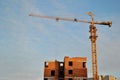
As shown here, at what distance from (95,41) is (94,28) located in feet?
17.1

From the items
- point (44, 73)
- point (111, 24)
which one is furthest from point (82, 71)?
point (111, 24)

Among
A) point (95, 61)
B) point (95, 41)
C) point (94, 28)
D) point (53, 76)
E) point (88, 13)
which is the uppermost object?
point (88, 13)

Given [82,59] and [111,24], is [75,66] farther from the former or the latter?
[111,24]

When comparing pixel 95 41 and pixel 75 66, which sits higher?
pixel 95 41

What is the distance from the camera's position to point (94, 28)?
256ft

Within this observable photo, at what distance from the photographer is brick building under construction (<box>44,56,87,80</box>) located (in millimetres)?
73250

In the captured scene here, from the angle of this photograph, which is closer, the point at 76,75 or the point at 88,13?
the point at 76,75

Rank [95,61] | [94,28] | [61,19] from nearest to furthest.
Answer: [95,61] → [94,28] → [61,19]

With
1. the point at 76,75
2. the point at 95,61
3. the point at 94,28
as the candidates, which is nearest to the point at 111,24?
the point at 94,28

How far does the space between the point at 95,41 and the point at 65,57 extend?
11.4m

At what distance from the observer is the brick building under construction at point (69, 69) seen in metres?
73.2

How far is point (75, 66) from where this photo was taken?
7425 centimetres

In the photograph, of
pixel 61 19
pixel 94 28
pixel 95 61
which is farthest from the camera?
pixel 61 19

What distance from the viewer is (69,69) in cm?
7406
